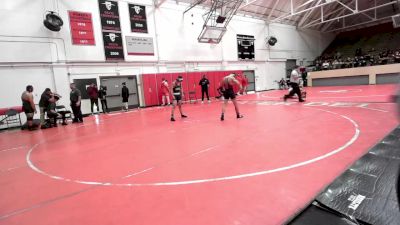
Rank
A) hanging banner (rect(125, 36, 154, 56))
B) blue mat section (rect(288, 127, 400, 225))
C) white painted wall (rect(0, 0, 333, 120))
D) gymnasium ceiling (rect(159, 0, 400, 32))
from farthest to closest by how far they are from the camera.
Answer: gymnasium ceiling (rect(159, 0, 400, 32)) < hanging banner (rect(125, 36, 154, 56)) < white painted wall (rect(0, 0, 333, 120)) < blue mat section (rect(288, 127, 400, 225))

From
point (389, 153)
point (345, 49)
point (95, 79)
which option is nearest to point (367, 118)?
point (389, 153)

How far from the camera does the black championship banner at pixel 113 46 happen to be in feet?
45.5

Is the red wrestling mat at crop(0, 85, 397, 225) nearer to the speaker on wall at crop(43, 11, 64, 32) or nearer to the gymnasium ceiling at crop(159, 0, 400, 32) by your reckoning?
the speaker on wall at crop(43, 11, 64, 32)

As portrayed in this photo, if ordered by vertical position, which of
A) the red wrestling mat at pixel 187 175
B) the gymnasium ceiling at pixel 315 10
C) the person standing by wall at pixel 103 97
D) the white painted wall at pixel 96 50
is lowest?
the red wrestling mat at pixel 187 175

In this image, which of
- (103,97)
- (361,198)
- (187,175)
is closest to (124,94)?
(103,97)

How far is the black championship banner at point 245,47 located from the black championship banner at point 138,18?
874 centimetres

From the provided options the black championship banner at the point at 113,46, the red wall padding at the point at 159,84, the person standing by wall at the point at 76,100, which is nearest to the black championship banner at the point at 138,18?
the black championship banner at the point at 113,46

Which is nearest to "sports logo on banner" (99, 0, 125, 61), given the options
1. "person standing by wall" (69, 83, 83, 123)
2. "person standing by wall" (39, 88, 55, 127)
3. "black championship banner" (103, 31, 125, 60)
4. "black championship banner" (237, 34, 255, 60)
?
"black championship banner" (103, 31, 125, 60)

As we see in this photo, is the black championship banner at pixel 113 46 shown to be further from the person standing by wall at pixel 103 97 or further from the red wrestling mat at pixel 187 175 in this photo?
the red wrestling mat at pixel 187 175

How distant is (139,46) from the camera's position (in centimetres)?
1511

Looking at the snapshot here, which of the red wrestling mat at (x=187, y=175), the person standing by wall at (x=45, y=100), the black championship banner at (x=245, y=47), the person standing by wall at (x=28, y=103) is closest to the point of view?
the red wrestling mat at (x=187, y=175)

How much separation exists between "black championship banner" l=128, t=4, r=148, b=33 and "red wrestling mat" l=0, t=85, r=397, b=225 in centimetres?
1125

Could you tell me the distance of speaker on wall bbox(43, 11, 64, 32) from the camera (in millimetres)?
11633

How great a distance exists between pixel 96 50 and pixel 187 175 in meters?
12.7
